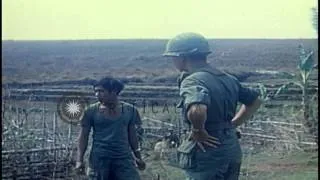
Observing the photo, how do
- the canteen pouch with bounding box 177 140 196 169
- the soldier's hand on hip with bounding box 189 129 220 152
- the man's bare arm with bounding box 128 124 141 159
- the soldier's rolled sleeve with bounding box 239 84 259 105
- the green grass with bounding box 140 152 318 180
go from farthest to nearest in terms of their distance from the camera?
the green grass with bounding box 140 152 318 180 < the man's bare arm with bounding box 128 124 141 159 < the soldier's rolled sleeve with bounding box 239 84 259 105 < the canteen pouch with bounding box 177 140 196 169 < the soldier's hand on hip with bounding box 189 129 220 152

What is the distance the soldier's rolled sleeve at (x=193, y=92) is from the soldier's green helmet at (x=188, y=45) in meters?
0.21

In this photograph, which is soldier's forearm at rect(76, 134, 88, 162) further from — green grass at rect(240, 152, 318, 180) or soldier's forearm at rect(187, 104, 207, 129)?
green grass at rect(240, 152, 318, 180)

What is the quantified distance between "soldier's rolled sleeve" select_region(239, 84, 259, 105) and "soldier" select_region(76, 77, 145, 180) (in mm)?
1136

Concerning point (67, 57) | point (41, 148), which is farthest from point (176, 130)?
point (67, 57)

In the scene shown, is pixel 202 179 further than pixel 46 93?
No

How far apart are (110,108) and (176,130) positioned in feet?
19.1

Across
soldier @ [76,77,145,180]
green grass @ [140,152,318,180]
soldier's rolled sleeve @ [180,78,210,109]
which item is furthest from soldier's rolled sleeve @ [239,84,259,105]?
green grass @ [140,152,318,180]

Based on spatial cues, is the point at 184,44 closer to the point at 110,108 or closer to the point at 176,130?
the point at 110,108

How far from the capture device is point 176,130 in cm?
1064

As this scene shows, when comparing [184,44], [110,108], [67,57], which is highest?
[184,44]

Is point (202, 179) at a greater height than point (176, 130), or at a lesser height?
greater

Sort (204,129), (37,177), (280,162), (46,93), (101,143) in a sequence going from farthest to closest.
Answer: (46,93) → (280,162) → (37,177) → (101,143) → (204,129)

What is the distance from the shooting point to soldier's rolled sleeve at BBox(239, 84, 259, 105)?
3.98m

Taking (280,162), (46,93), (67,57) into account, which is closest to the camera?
(280,162)
